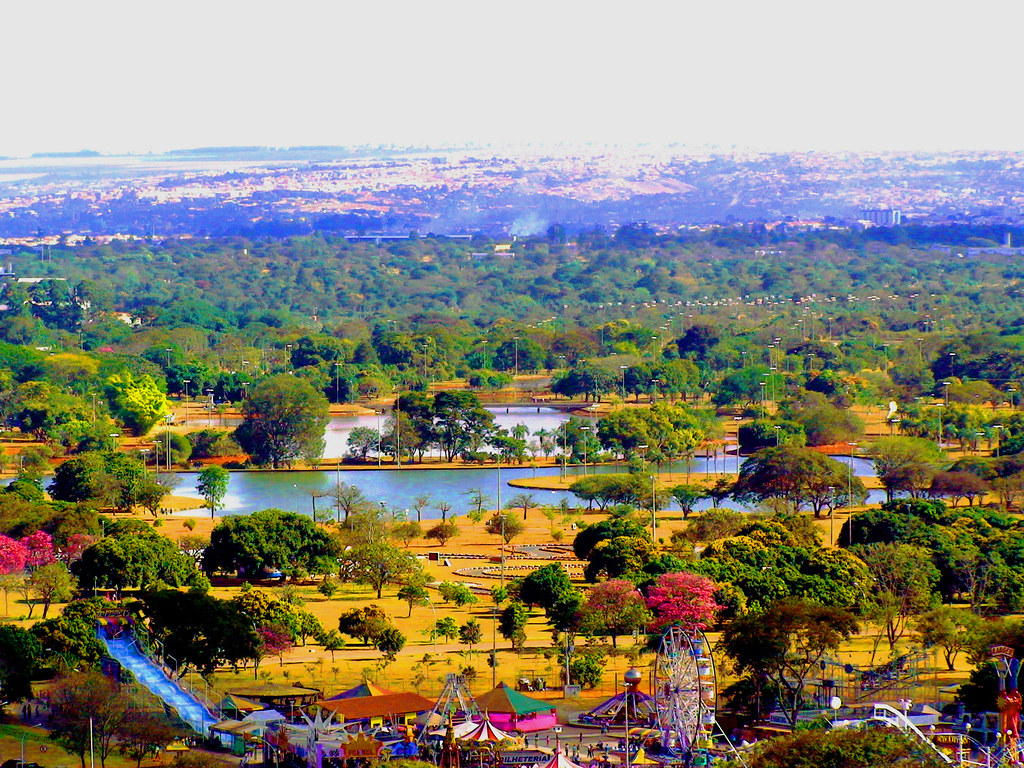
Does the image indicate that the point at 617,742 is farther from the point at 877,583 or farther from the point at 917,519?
the point at 917,519

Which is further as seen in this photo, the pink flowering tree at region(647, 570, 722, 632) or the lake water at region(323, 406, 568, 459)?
the lake water at region(323, 406, 568, 459)

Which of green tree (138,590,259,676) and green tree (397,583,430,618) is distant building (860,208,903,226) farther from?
green tree (138,590,259,676)

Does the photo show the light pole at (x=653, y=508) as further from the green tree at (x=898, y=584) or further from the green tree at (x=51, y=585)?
the green tree at (x=51, y=585)

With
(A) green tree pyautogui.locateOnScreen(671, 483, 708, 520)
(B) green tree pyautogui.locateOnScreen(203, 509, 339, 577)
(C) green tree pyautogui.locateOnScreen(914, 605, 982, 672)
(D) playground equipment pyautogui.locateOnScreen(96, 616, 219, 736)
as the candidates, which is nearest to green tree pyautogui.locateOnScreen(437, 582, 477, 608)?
(B) green tree pyautogui.locateOnScreen(203, 509, 339, 577)

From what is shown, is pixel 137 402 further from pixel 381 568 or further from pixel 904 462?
pixel 381 568

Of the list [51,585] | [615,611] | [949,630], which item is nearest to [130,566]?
[51,585]

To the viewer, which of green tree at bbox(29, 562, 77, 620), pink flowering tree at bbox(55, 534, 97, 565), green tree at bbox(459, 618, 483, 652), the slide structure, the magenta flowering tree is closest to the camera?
the slide structure
